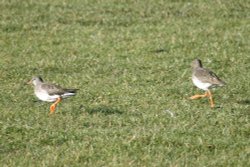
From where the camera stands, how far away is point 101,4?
2881cm

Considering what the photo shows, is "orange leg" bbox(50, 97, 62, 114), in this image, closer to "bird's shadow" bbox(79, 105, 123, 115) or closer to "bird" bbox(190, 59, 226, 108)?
"bird's shadow" bbox(79, 105, 123, 115)

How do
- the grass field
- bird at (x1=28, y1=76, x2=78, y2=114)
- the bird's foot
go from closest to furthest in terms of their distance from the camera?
1. the grass field
2. the bird's foot
3. bird at (x1=28, y1=76, x2=78, y2=114)

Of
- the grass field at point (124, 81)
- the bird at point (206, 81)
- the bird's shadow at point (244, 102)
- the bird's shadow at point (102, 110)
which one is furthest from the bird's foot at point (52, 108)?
the bird's shadow at point (244, 102)

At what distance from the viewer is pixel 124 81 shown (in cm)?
1712

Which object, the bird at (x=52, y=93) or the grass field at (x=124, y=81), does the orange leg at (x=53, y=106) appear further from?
the grass field at (x=124, y=81)

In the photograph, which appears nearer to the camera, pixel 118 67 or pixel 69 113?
pixel 69 113

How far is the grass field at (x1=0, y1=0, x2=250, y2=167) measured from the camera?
11406 millimetres

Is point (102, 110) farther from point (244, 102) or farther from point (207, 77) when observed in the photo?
point (244, 102)

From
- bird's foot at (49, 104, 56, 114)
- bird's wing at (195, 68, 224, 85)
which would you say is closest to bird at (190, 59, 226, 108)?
bird's wing at (195, 68, 224, 85)

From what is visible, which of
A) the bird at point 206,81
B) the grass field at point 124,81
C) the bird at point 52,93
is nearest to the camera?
the grass field at point 124,81

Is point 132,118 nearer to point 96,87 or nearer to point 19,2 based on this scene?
point 96,87

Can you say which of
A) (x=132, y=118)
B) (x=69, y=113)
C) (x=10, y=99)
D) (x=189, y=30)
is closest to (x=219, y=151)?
(x=132, y=118)

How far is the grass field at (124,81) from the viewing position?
37.4ft

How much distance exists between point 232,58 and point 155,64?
85.4 inches
